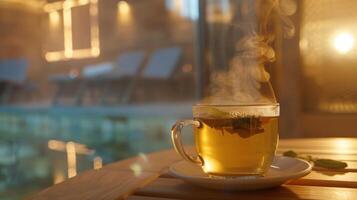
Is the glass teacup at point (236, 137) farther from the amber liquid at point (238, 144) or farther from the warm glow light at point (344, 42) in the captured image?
the warm glow light at point (344, 42)

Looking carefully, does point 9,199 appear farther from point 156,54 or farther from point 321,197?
point 156,54

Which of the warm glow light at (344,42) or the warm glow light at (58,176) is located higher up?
the warm glow light at (344,42)

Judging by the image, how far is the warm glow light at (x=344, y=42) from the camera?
1.86m

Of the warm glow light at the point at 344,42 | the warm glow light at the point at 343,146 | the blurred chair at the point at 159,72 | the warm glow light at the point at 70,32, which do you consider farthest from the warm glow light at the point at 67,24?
the warm glow light at the point at 343,146

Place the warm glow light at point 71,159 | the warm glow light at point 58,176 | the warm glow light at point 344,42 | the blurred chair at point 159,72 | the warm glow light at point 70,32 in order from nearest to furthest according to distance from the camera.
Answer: the warm glow light at point 58,176 → the warm glow light at point 71,159 → the warm glow light at point 344,42 → the blurred chair at point 159,72 → the warm glow light at point 70,32

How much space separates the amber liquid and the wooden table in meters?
0.03

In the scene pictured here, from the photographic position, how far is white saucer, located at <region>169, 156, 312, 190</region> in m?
0.37

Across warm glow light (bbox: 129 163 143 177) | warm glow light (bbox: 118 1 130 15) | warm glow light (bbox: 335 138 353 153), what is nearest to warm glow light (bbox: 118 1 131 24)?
warm glow light (bbox: 118 1 130 15)

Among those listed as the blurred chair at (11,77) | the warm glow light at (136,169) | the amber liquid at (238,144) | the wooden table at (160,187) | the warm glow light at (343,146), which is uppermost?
the blurred chair at (11,77)

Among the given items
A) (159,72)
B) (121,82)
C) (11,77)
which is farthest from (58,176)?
(11,77)

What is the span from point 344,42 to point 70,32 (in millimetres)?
4717

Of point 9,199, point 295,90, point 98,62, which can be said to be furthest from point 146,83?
point 9,199

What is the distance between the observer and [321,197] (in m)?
0.36

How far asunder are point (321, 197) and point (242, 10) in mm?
1735
